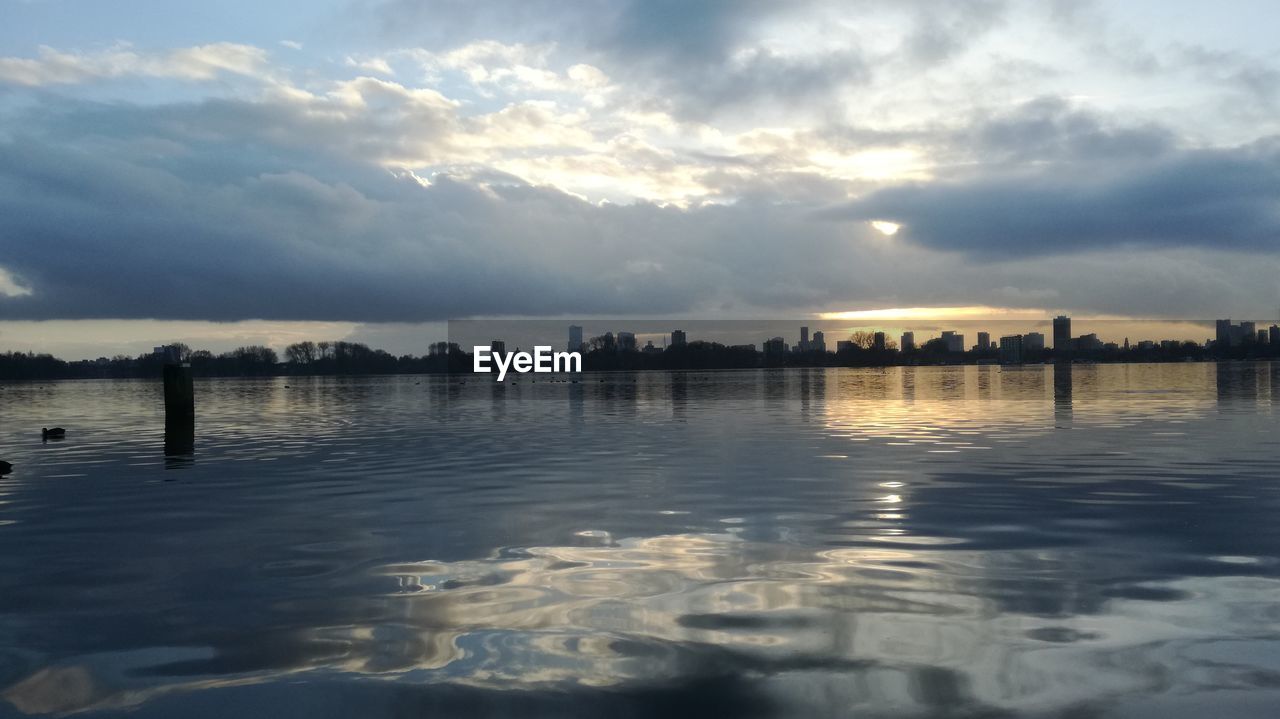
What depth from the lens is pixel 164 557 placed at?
13414 millimetres

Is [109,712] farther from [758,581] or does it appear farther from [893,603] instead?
[893,603]

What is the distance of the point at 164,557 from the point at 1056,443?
26.2m

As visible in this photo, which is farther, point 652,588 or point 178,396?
point 178,396

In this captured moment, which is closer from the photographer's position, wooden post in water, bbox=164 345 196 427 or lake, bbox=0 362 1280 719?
Result: lake, bbox=0 362 1280 719

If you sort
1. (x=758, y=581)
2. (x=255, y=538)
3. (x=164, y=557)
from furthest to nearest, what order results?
(x=255, y=538) → (x=164, y=557) → (x=758, y=581)

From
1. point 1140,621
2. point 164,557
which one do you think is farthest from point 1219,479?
point 164,557

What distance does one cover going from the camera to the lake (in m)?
7.77

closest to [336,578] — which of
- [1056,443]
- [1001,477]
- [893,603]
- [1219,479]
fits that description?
[893,603]

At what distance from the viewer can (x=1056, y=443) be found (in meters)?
29.2

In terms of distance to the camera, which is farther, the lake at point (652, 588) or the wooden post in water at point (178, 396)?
the wooden post in water at point (178, 396)

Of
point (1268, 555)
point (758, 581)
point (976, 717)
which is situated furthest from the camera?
point (1268, 555)

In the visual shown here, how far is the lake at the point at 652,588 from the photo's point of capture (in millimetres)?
7770

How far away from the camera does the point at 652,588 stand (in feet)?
36.7

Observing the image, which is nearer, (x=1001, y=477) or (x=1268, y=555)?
(x=1268, y=555)
